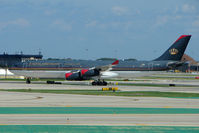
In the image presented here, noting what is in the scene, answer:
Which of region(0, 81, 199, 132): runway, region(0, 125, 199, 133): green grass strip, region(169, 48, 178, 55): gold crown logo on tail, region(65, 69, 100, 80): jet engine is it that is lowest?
region(0, 125, 199, 133): green grass strip

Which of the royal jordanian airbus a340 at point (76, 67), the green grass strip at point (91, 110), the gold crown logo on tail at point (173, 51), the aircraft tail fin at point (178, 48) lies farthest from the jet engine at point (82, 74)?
the green grass strip at point (91, 110)

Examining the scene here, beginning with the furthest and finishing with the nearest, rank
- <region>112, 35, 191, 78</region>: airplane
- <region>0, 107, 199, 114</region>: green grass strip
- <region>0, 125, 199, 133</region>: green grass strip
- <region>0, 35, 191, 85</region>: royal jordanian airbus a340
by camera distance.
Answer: <region>112, 35, 191, 78</region>: airplane
<region>0, 35, 191, 85</region>: royal jordanian airbus a340
<region>0, 107, 199, 114</region>: green grass strip
<region>0, 125, 199, 133</region>: green grass strip

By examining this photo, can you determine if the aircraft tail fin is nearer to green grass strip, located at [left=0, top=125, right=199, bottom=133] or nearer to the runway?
the runway

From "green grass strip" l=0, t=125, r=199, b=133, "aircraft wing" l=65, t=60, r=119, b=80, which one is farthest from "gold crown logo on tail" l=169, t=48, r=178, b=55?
"green grass strip" l=0, t=125, r=199, b=133

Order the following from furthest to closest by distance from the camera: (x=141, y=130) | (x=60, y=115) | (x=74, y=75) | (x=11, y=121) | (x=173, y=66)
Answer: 1. (x=173, y=66)
2. (x=74, y=75)
3. (x=60, y=115)
4. (x=11, y=121)
5. (x=141, y=130)

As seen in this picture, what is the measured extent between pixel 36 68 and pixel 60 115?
44650mm

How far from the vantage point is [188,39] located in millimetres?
68750

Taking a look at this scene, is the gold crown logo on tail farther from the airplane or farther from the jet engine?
the jet engine

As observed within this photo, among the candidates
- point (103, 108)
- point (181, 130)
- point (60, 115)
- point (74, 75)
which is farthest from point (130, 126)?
point (74, 75)

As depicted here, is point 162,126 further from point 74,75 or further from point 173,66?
point 173,66

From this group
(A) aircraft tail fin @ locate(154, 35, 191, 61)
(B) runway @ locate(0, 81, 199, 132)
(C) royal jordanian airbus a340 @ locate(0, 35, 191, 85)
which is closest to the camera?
(B) runway @ locate(0, 81, 199, 132)

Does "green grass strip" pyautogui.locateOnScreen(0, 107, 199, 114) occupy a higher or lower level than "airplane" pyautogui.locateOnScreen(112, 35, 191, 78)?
lower

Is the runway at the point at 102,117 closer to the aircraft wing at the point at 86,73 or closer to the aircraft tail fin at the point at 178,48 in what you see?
the aircraft wing at the point at 86,73

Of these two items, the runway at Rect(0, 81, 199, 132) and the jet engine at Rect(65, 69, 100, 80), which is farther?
the jet engine at Rect(65, 69, 100, 80)
